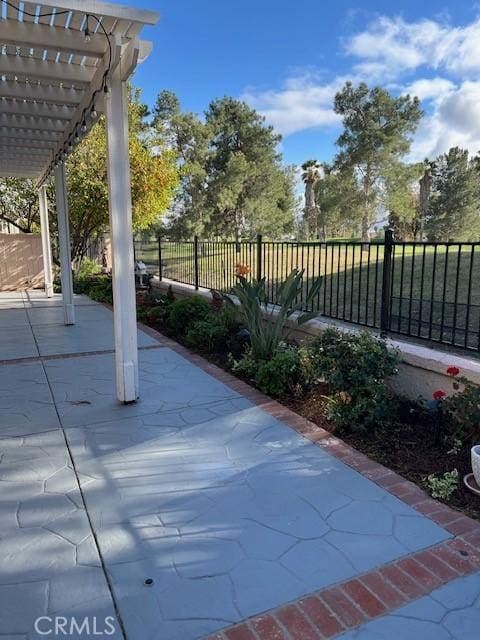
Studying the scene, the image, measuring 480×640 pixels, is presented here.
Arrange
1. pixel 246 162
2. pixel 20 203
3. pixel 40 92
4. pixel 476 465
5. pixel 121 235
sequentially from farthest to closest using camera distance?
pixel 246 162, pixel 20 203, pixel 40 92, pixel 121 235, pixel 476 465

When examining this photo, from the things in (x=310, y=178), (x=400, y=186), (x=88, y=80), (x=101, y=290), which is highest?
(x=310, y=178)

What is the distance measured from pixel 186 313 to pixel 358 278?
8.28 ft

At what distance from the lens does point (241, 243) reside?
634 cm

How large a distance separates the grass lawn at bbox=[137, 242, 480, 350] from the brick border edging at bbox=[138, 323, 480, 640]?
1603 millimetres

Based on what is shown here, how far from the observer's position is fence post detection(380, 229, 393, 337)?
3857 mm

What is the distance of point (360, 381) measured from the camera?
327 centimetres

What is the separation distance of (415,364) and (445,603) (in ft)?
6.53

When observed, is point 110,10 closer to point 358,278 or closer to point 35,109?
point 35,109

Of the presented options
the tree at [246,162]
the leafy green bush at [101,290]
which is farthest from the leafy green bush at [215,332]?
the tree at [246,162]

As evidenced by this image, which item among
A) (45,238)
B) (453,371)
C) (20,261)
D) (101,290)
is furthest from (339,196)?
(453,371)

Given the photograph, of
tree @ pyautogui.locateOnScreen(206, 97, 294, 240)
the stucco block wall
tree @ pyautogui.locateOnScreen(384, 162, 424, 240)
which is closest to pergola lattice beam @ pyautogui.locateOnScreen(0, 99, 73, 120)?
the stucco block wall

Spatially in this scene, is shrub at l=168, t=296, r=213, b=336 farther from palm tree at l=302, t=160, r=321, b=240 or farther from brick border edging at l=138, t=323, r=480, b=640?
palm tree at l=302, t=160, r=321, b=240

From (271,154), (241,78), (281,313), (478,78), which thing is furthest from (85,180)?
(478,78)

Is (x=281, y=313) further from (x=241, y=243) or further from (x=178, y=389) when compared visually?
(x=241, y=243)
